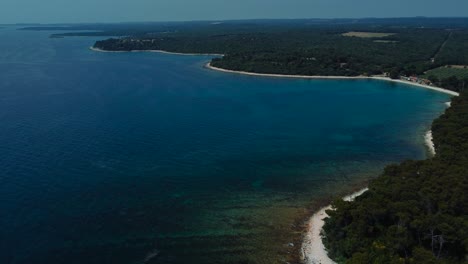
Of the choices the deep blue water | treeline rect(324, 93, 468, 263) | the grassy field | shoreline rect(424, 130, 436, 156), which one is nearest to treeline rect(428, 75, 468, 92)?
the deep blue water

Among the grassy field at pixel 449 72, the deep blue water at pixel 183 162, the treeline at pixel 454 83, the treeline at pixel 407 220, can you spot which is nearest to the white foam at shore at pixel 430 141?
the deep blue water at pixel 183 162

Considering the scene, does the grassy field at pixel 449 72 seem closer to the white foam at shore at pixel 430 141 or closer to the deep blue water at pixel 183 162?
the deep blue water at pixel 183 162

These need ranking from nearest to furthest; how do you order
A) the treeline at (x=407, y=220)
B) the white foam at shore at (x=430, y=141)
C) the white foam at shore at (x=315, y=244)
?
the treeline at (x=407, y=220), the white foam at shore at (x=315, y=244), the white foam at shore at (x=430, y=141)

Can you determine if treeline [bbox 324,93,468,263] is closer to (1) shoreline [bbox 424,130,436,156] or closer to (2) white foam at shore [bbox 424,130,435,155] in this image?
(1) shoreline [bbox 424,130,436,156]

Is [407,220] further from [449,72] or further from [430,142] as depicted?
[449,72]

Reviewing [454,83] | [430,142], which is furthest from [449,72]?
[430,142]

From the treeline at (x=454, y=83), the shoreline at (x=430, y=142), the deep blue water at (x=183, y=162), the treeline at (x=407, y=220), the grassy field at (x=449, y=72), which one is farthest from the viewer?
the grassy field at (x=449, y=72)
